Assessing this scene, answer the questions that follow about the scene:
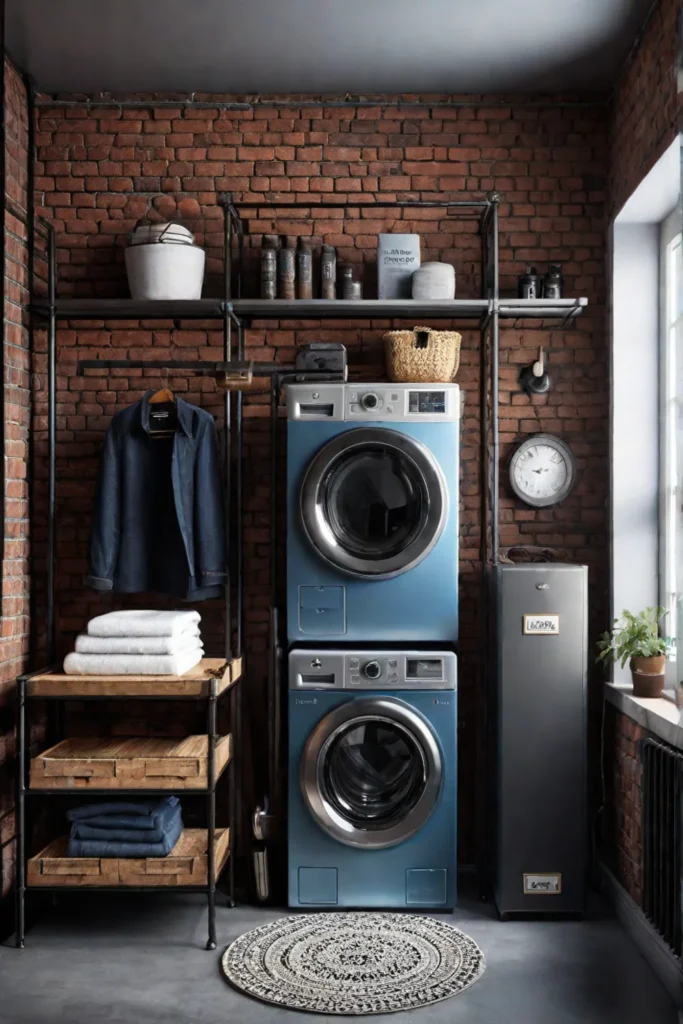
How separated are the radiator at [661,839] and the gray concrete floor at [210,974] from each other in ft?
0.64

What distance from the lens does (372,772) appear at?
12.0ft

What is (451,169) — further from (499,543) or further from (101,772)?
(101,772)

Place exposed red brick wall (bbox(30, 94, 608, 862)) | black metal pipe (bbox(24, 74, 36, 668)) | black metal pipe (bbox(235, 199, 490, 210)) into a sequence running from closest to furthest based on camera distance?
black metal pipe (bbox(235, 199, 490, 210))
black metal pipe (bbox(24, 74, 36, 668))
exposed red brick wall (bbox(30, 94, 608, 862))

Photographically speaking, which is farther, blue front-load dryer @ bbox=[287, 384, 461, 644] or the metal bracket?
blue front-load dryer @ bbox=[287, 384, 461, 644]

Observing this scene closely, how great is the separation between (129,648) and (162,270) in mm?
1535

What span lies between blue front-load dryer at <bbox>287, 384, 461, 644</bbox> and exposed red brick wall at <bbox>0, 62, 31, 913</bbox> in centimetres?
111

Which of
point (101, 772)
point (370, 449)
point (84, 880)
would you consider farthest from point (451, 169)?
point (84, 880)

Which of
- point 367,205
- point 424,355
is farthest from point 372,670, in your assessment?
point 367,205

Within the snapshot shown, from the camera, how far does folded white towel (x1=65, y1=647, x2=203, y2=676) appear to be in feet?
11.3

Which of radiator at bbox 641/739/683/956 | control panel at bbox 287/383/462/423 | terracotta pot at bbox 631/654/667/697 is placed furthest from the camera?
control panel at bbox 287/383/462/423

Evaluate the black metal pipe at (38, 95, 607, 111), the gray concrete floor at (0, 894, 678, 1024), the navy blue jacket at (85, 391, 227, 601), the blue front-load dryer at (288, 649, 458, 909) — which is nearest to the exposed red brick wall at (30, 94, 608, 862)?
the black metal pipe at (38, 95, 607, 111)

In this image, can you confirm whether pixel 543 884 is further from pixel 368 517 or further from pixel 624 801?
pixel 368 517

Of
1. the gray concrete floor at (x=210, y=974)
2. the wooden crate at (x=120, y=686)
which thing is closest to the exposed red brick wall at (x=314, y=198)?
the wooden crate at (x=120, y=686)

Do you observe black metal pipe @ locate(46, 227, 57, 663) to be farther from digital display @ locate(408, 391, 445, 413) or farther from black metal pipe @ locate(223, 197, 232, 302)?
digital display @ locate(408, 391, 445, 413)
